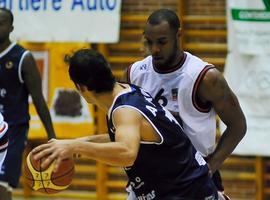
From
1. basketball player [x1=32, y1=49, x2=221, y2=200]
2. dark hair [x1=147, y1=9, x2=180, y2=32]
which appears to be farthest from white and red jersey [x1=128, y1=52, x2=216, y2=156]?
basketball player [x1=32, y1=49, x2=221, y2=200]

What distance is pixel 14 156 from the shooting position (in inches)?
283

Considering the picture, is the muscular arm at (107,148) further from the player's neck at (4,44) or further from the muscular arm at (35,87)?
the player's neck at (4,44)

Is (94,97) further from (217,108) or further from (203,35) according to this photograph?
(203,35)

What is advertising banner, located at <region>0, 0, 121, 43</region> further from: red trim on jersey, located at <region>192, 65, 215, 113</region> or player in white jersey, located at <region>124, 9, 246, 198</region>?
red trim on jersey, located at <region>192, 65, 215, 113</region>

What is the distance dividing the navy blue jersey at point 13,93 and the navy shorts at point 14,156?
78 millimetres

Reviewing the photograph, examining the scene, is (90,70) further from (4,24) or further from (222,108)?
(4,24)

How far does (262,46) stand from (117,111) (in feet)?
17.9

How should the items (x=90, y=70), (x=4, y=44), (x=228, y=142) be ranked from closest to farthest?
1. (x=90, y=70)
2. (x=228, y=142)
3. (x=4, y=44)

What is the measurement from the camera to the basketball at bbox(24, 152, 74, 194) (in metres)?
4.25

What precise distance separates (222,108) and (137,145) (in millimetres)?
1233

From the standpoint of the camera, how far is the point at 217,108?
507 cm

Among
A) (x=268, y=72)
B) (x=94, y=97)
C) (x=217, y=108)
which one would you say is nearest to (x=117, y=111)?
(x=94, y=97)

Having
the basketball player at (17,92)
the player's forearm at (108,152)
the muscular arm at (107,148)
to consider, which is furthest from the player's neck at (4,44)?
the player's forearm at (108,152)

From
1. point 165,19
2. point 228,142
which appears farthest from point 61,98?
point 165,19
